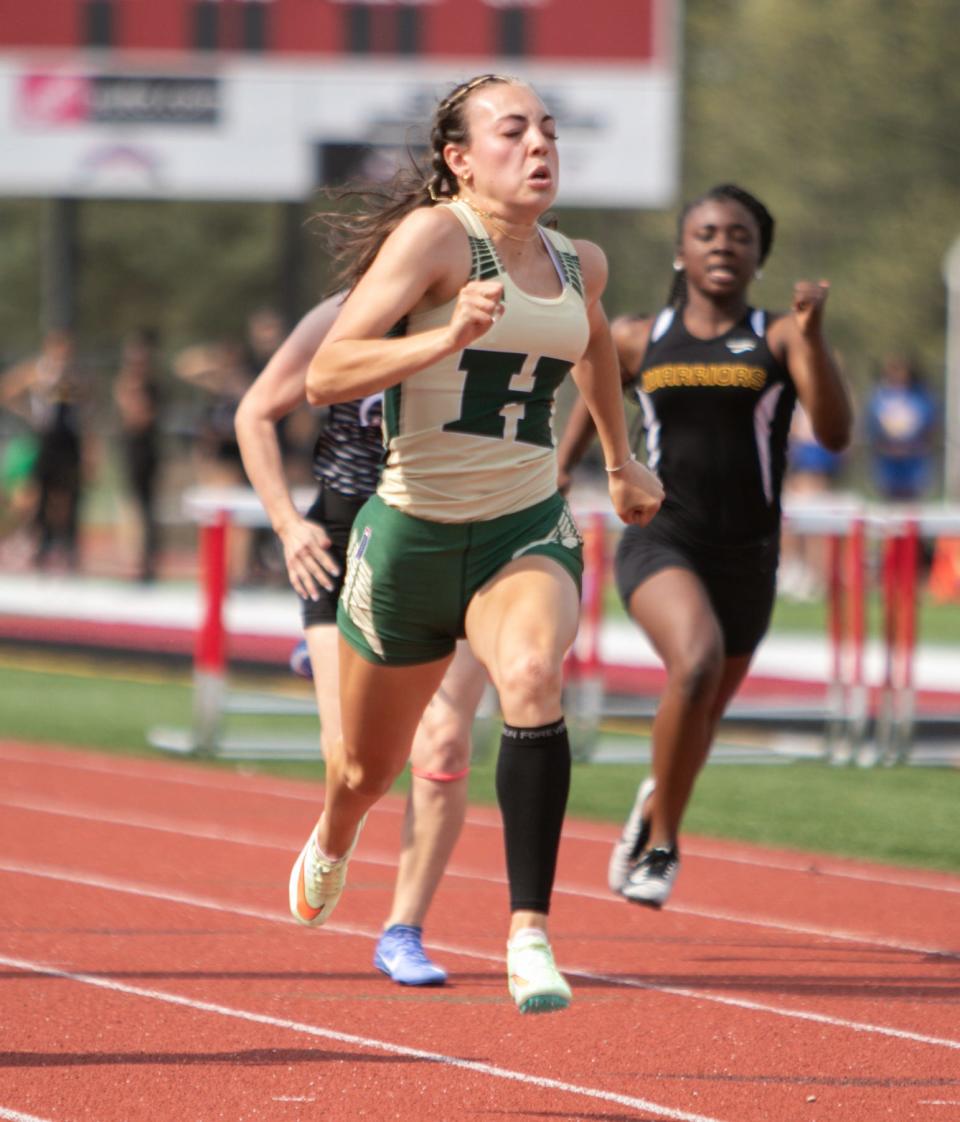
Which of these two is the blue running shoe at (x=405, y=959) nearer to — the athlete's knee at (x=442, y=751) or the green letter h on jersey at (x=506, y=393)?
the athlete's knee at (x=442, y=751)

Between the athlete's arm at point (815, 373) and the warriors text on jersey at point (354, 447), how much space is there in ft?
4.26

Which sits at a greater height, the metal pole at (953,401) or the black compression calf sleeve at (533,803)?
the black compression calf sleeve at (533,803)

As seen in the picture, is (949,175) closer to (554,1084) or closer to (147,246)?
(147,246)

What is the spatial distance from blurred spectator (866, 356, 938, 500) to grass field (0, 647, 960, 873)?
9258 mm

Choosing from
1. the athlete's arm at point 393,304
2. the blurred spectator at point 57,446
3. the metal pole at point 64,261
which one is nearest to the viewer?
the athlete's arm at point 393,304

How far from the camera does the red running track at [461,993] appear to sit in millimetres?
4383

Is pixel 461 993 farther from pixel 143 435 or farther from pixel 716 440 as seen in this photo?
pixel 143 435

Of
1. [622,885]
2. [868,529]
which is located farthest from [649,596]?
[868,529]

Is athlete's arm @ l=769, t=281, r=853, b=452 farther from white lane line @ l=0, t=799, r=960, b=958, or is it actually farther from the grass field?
the grass field

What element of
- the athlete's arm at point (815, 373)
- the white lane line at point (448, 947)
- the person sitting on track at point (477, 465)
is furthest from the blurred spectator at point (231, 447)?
the person sitting on track at point (477, 465)

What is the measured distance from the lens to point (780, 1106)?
4.32m

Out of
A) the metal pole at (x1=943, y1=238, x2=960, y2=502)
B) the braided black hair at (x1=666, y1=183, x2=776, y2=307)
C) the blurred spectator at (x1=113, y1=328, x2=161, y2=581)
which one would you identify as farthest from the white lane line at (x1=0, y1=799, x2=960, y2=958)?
the metal pole at (x1=943, y1=238, x2=960, y2=502)

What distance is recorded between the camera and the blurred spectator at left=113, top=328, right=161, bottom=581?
1886 cm

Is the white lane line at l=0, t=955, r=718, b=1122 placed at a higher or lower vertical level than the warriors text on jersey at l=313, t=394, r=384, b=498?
lower
